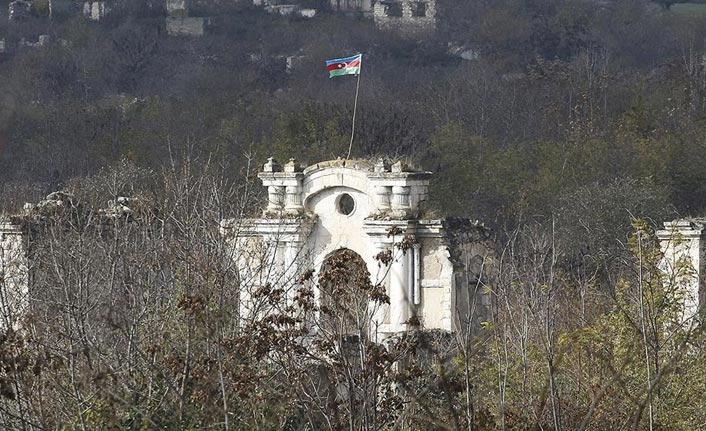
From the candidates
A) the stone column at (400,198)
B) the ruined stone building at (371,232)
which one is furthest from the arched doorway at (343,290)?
the stone column at (400,198)

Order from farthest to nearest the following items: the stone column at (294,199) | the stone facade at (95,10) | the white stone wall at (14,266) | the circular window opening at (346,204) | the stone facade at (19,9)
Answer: the stone facade at (95,10) → the stone facade at (19,9) → the circular window opening at (346,204) → the stone column at (294,199) → the white stone wall at (14,266)

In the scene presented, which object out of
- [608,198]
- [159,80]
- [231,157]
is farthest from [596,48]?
[608,198]

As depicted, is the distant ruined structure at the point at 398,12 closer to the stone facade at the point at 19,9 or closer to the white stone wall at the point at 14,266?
the stone facade at the point at 19,9

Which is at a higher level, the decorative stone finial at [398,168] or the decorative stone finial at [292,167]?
the decorative stone finial at [292,167]

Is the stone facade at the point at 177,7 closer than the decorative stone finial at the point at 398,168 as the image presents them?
No

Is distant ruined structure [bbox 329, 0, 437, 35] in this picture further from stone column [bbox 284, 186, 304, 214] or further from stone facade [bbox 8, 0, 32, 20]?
stone column [bbox 284, 186, 304, 214]

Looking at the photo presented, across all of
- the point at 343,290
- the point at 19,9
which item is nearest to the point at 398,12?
the point at 19,9
